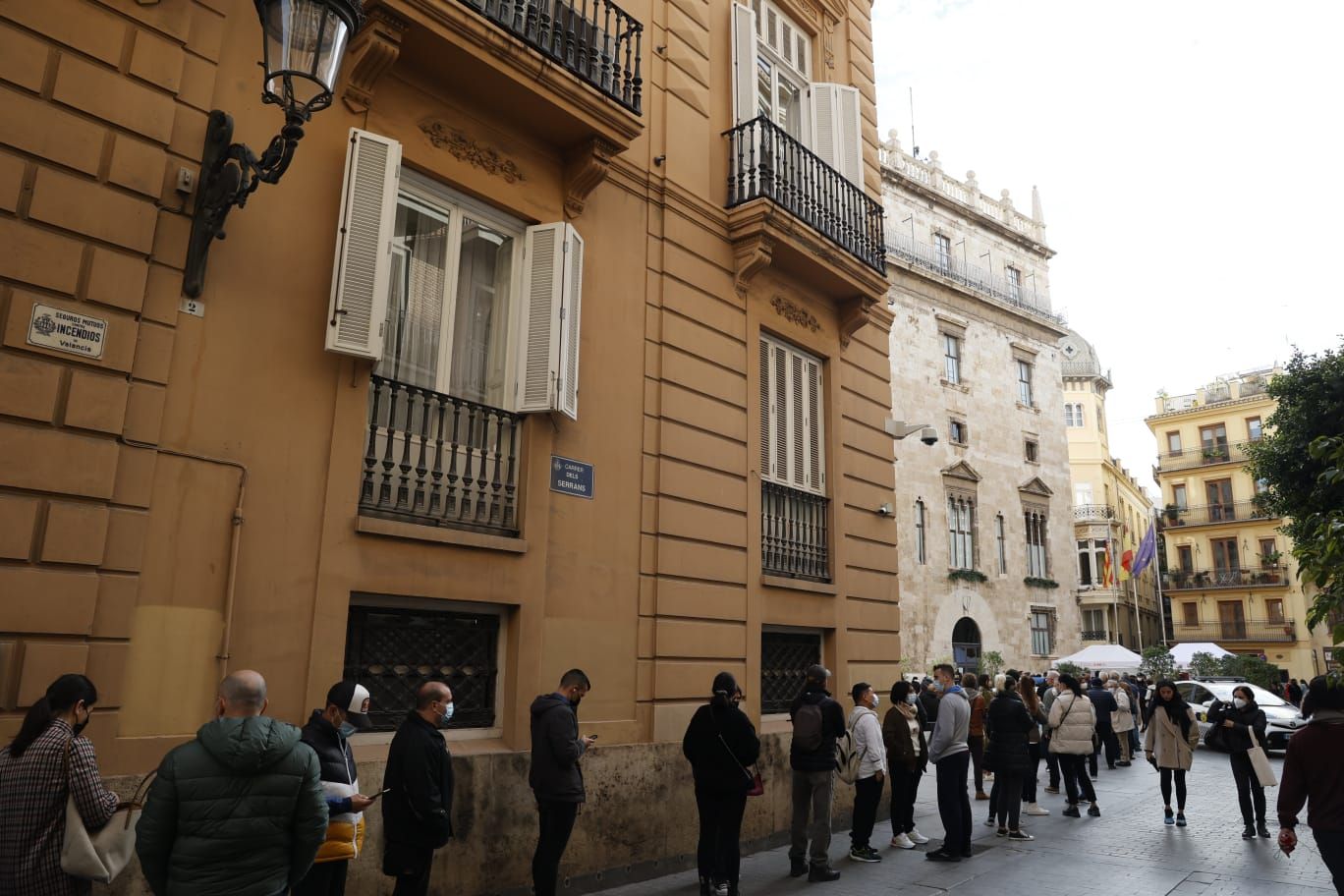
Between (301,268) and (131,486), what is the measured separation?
1.97 meters

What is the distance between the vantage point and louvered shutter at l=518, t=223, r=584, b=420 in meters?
7.89

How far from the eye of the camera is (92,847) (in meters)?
4.00

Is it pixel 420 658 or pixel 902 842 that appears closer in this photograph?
pixel 420 658

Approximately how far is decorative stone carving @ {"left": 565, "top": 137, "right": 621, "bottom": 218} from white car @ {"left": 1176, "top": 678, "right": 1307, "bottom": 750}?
16369 mm

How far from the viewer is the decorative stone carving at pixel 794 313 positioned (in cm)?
1127

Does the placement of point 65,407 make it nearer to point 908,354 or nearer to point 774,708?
point 774,708

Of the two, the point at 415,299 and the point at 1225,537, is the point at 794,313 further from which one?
the point at 1225,537

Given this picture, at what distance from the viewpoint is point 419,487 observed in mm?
7148

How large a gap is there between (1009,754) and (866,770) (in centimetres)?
211

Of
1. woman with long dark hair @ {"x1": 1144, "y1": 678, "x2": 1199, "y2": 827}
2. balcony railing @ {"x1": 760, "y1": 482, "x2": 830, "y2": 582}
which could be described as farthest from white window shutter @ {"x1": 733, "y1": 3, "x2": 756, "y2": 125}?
woman with long dark hair @ {"x1": 1144, "y1": 678, "x2": 1199, "y2": 827}

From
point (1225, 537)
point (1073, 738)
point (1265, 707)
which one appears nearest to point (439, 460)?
point (1073, 738)

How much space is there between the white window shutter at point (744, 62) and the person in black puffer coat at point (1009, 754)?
7.46 m

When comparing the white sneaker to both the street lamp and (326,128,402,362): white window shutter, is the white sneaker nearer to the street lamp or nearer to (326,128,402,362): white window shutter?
(326,128,402,362): white window shutter

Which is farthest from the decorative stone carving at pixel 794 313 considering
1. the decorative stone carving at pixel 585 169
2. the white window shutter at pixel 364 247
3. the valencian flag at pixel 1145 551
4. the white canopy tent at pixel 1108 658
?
the valencian flag at pixel 1145 551
